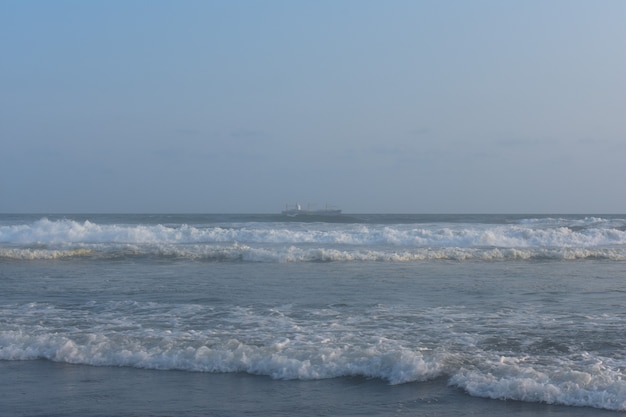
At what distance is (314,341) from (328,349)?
73 centimetres

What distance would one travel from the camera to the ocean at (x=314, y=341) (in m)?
6.85

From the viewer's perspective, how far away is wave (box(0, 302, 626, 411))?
716 cm

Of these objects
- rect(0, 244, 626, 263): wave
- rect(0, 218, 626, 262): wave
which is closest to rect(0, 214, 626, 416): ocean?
rect(0, 244, 626, 263): wave

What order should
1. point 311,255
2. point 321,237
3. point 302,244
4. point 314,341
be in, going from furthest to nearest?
point 321,237 → point 302,244 → point 311,255 → point 314,341

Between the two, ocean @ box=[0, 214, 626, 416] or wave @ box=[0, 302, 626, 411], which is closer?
ocean @ box=[0, 214, 626, 416]

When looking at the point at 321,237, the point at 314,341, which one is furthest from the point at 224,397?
the point at 321,237

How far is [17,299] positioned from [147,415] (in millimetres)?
8245

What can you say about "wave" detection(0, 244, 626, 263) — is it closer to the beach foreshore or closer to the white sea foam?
the white sea foam

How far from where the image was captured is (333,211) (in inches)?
2630

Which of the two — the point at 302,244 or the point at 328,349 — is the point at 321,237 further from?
the point at 328,349

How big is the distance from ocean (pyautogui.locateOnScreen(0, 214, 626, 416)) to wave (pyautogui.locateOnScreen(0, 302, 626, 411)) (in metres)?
0.03

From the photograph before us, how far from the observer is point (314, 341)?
30.3ft

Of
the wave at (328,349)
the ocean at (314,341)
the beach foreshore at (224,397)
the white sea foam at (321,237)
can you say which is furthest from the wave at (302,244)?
the beach foreshore at (224,397)

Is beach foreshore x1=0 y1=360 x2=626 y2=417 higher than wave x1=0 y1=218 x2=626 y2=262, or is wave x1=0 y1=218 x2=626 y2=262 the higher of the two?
wave x1=0 y1=218 x2=626 y2=262
